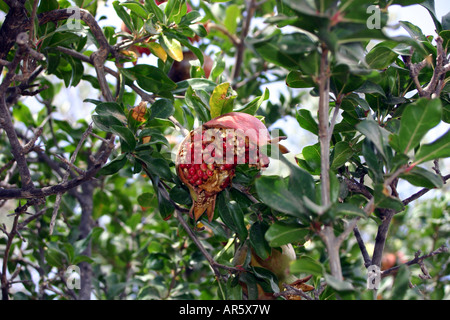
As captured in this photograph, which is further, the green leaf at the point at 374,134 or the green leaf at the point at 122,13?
the green leaf at the point at 122,13

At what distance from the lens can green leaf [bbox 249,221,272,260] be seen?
1.04m

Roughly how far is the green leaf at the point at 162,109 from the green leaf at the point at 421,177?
0.65 metres

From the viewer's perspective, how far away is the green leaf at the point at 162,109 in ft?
4.08

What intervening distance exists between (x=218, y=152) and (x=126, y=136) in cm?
24

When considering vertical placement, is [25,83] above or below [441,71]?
above

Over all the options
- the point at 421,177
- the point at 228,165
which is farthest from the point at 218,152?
the point at 421,177

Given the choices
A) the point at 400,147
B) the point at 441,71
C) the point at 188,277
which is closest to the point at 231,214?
the point at 400,147

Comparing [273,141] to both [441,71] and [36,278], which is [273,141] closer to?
[441,71]

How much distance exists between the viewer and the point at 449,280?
2.11m

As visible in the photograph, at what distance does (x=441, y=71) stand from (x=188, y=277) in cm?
176

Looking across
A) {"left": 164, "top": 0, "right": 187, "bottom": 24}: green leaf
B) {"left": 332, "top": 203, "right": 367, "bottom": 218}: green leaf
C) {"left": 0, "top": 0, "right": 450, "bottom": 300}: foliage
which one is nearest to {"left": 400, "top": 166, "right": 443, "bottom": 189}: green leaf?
{"left": 0, "top": 0, "right": 450, "bottom": 300}: foliage

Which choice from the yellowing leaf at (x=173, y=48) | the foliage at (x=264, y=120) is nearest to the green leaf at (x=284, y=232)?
the foliage at (x=264, y=120)

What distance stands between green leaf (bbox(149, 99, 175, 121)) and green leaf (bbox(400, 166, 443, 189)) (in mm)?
655

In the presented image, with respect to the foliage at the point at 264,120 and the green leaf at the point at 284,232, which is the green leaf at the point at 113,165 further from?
the green leaf at the point at 284,232
